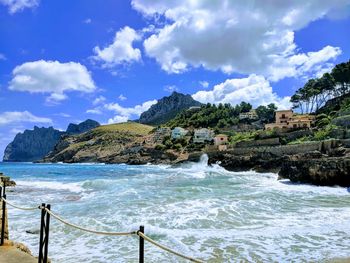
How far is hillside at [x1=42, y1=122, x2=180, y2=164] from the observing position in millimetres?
108500

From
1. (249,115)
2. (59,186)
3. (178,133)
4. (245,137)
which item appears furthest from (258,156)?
(249,115)

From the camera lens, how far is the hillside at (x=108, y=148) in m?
108

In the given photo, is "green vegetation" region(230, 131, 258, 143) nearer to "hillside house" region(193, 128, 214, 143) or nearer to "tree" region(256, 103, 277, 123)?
"hillside house" region(193, 128, 214, 143)

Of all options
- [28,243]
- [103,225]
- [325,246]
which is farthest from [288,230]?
[28,243]

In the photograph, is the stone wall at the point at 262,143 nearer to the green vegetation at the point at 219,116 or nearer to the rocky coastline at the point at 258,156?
the rocky coastline at the point at 258,156

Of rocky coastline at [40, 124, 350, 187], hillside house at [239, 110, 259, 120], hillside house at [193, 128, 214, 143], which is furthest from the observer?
hillside house at [239, 110, 259, 120]

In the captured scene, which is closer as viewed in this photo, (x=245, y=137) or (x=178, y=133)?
(x=245, y=137)

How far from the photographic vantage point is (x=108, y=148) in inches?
5792

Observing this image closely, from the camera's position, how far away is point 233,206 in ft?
54.9

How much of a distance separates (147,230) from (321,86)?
88960 mm

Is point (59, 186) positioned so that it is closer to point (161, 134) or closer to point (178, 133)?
point (178, 133)

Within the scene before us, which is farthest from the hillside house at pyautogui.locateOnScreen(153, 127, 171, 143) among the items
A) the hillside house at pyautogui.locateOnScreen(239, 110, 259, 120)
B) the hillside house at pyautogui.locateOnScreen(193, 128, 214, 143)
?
the hillside house at pyautogui.locateOnScreen(239, 110, 259, 120)

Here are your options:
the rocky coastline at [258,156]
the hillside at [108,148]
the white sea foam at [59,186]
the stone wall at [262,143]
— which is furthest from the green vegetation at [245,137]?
the white sea foam at [59,186]

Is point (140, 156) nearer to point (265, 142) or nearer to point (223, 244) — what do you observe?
point (265, 142)
